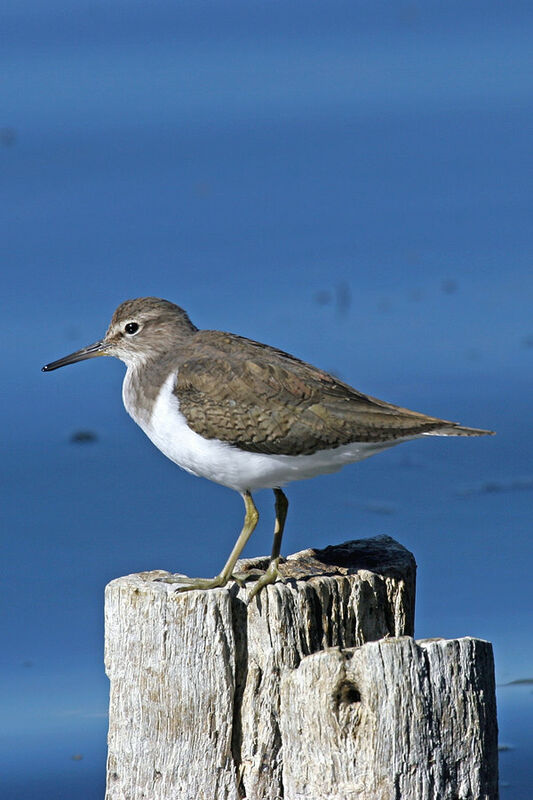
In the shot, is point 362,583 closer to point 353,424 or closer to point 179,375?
point 353,424

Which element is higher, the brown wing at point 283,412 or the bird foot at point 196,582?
the brown wing at point 283,412

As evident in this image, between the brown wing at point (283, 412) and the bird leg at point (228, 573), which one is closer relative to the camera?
the bird leg at point (228, 573)

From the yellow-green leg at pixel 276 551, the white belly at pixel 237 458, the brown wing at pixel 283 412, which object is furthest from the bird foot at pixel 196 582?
the brown wing at pixel 283 412

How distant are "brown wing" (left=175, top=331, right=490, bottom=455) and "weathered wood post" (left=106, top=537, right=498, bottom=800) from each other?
586 mm

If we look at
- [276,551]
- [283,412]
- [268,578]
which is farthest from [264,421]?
[268,578]

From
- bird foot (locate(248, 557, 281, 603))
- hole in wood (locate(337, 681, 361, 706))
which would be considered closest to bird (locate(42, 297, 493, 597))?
bird foot (locate(248, 557, 281, 603))

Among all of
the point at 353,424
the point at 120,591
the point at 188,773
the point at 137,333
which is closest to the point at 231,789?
the point at 188,773

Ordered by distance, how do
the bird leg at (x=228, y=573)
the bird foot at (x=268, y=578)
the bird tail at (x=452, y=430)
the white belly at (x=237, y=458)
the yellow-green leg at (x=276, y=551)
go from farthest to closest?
the white belly at (x=237, y=458), the bird tail at (x=452, y=430), the bird leg at (x=228, y=573), the yellow-green leg at (x=276, y=551), the bird foot at (x=268, y=578)

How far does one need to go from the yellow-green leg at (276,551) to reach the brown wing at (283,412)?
19.4 inches

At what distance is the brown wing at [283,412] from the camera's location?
591cm

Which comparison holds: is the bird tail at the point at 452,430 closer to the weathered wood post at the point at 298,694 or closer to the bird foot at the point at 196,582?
the weathered wood post at the point at 298,694

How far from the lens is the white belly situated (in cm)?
598

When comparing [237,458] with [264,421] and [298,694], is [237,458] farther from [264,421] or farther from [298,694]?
[298,694]

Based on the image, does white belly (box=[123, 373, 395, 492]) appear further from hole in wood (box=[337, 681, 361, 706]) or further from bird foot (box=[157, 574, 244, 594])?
hole in wood (box=[337, 681, 361, 706])
